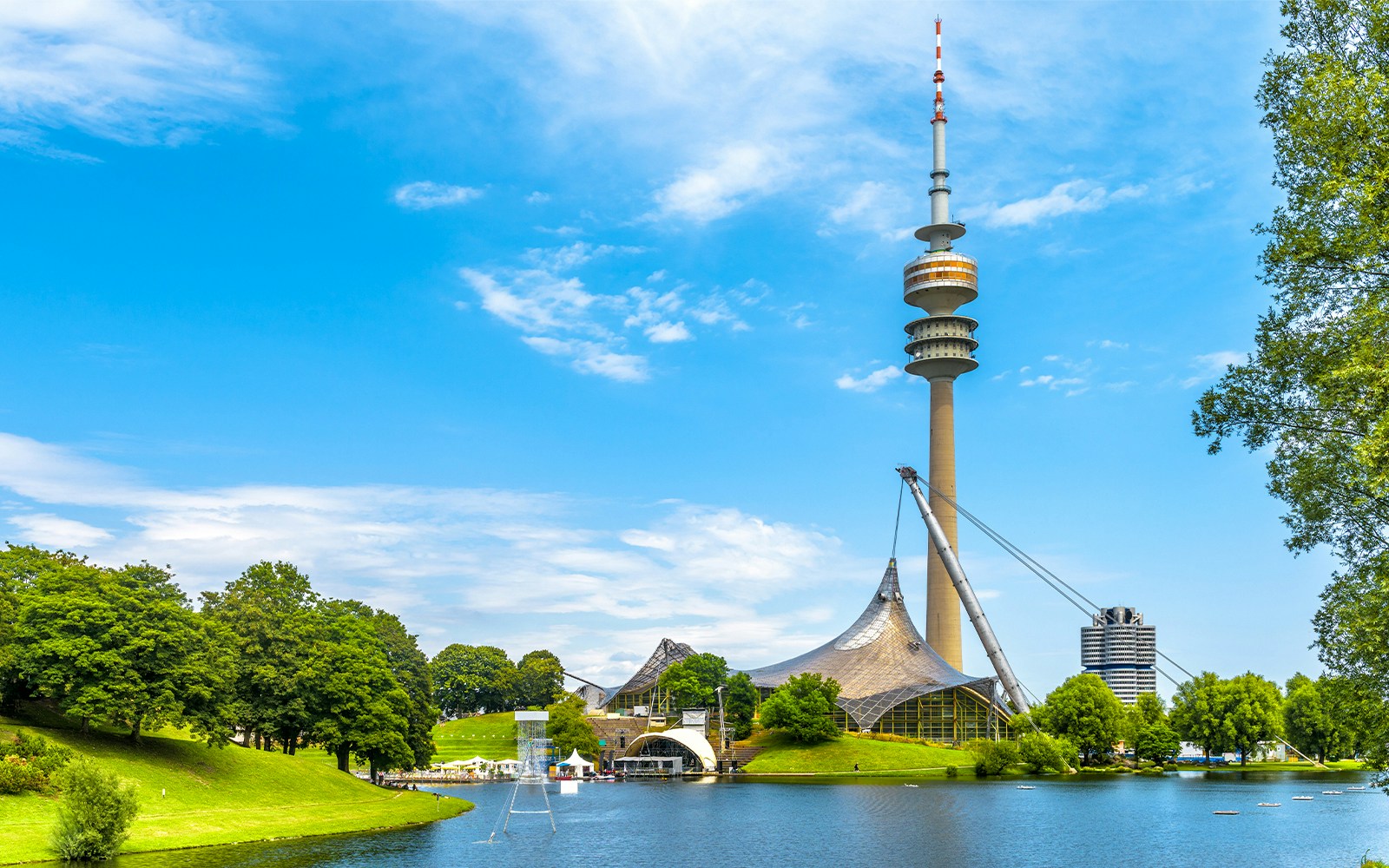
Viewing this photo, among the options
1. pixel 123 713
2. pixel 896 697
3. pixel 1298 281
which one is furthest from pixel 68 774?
pixel 896 697

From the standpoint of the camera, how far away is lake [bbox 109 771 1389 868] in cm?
4831

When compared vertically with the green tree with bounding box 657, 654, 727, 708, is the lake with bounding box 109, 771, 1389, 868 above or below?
below

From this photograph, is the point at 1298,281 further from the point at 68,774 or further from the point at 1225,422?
the point at 68,774

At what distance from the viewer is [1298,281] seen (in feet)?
78.4

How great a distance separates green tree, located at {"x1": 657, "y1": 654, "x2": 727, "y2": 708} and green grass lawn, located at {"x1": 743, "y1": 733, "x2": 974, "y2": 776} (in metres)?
15.9

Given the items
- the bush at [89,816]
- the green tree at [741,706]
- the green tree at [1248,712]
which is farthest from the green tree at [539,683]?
the bush at [89,816]

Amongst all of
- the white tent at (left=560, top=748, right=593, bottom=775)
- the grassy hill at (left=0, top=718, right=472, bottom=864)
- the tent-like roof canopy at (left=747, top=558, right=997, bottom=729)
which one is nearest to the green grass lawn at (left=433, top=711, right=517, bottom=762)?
the white tent at (left=560, top=748, right=593, bottom=775)

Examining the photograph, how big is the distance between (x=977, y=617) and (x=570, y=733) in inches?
2155

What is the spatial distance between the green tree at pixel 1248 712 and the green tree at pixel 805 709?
45.7m

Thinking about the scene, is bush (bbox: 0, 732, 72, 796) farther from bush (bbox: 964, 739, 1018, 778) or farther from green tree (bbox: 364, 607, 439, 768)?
bush (bbox: 964, 739, 1018, 778)

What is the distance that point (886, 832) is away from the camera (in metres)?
60.0

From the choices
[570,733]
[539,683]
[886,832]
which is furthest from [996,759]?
[539,683]

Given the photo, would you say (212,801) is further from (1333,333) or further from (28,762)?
(1333,333)

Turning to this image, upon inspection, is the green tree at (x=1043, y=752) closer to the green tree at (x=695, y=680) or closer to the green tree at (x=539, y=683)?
the green tree at (x=695, y=680)
